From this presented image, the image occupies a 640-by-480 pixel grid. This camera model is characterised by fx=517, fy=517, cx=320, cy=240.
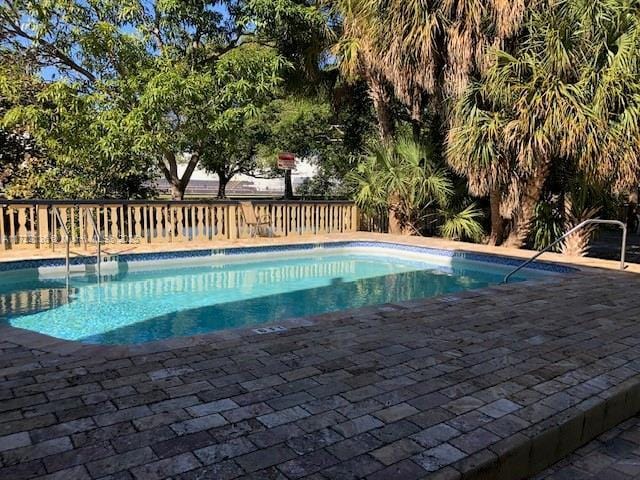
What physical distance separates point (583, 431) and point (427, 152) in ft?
29.8

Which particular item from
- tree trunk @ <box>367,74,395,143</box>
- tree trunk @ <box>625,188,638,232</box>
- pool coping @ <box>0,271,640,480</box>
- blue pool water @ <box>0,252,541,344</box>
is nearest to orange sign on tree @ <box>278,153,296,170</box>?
tree trunk @ <box>367,74,395,143</box>

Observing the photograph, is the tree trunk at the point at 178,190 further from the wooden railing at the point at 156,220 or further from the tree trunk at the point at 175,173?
the wooden railing at the point at 156,220

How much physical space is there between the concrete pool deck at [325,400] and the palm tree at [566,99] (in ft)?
14.2

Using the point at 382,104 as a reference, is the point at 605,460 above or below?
below

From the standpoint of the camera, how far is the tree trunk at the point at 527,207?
30.4 ft

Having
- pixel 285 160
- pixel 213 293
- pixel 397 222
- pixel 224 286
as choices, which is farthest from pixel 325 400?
pixel 285 160

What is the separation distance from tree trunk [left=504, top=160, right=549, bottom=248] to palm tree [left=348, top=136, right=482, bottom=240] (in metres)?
1.05

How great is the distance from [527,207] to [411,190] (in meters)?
2.48

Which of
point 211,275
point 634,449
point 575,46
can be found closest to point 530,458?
point 634,449

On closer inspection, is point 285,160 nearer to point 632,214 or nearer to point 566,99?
point 566,99

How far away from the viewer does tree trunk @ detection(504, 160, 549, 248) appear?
926 cm

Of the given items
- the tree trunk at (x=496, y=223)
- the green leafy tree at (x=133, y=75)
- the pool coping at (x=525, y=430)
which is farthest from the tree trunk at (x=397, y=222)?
the pool coping at (x=525, y=430)

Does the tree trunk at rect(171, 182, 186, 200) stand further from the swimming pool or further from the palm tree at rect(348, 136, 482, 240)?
the palm tree at rect(348, 136, 482, 240)

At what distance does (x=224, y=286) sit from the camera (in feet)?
26.4
